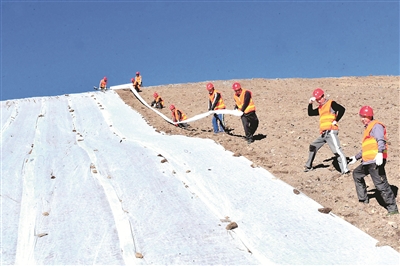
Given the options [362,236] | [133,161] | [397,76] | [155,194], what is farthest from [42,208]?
[397,76]

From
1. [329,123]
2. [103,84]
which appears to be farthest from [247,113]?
[103,84]

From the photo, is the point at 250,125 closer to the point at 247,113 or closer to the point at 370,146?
the point at 247,113

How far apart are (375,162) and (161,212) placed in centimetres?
305

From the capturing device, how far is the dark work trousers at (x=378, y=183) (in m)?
5.64

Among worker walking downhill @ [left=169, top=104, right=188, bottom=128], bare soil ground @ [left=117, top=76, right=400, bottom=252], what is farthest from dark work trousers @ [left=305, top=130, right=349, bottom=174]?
worker walking downhill @ [left=169, top=104, right=188, bottom=128]

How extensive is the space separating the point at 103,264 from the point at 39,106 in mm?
15009

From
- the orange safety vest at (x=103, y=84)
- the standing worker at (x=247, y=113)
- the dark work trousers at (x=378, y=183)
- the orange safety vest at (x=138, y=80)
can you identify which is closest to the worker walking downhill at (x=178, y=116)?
the standing worker at (x=247, y=113)

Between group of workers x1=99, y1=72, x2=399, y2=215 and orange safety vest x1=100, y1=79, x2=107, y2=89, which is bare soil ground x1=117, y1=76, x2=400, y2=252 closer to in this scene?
group of workers x1=99, y1=72, x2=399, y2=215

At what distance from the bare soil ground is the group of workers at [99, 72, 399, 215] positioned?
0.73 ft

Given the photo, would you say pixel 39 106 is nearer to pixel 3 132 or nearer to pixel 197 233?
pixel 3 132

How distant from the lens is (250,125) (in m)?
10.1

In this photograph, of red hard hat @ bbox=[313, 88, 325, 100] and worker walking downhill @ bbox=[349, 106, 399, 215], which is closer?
worker walking downhill @ bbox=[349, 106, 399, 215]

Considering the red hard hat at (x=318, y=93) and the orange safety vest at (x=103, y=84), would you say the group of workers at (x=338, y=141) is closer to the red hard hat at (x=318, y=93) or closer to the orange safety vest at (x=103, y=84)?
the red hard hat at (x=318, y=93)

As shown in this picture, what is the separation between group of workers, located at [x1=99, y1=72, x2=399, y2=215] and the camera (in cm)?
568
